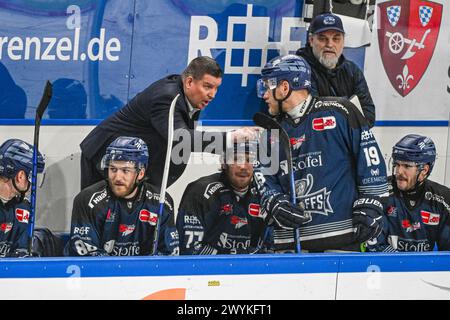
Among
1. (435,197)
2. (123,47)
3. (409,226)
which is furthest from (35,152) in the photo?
(435,197)

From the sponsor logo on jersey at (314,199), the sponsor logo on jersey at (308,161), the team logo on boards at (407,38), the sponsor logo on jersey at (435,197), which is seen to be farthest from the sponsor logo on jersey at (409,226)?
the team logo on boards at (407,38)

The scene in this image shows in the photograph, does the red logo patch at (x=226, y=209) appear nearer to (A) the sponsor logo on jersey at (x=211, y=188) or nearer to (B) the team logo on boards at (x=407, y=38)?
(A) the sponsor logo on jersey at (x=211, y=188)

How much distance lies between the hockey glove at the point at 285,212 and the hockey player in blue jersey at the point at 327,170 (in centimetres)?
5

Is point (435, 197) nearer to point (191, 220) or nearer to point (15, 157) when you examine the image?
point (191, 220)

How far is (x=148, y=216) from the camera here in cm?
617

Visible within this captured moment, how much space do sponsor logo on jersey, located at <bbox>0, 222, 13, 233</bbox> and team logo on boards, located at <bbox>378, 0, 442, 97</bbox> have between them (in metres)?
2.05

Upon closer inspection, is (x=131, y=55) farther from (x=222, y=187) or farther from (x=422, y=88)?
(x=422, y=88)

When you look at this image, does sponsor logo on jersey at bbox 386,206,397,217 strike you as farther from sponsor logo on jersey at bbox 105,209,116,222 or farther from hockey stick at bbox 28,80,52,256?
hockey stick at bbox 28,80,52,256

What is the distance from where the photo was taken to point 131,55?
636cm

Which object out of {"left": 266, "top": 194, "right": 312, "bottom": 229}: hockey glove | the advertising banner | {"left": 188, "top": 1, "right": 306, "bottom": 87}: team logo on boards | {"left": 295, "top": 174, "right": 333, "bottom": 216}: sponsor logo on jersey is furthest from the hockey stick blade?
the advertising banner

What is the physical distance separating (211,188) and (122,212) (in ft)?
1.55

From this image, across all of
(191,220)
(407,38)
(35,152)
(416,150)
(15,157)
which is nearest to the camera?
(35,152)

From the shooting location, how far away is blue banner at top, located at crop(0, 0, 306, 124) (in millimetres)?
6262

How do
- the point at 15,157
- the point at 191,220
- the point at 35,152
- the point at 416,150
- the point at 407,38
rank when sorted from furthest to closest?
the point at 407,38
the point at 416,150
the point at 191,220
the point at 15,157
the point at 35,152
